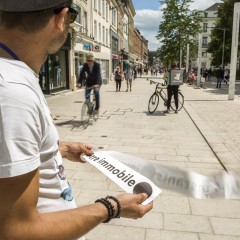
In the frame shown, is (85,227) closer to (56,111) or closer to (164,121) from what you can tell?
(164,121)

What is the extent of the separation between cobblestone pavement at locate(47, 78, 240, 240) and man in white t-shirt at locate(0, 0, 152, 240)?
1706 millimetres

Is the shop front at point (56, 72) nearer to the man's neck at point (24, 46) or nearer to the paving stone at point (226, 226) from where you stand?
the paving stone at point (226, 226)

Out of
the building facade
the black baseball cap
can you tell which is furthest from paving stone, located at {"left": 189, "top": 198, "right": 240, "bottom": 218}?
the building facade

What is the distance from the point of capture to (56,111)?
1216cm

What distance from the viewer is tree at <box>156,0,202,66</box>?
147 feet

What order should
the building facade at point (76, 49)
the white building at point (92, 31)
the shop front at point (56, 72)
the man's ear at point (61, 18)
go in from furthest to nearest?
the white building at point (92, 31) < the building facade at point (76, 49) < the shop front at point (56, 72) < the man's ear at point (61, 18)

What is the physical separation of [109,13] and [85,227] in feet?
136

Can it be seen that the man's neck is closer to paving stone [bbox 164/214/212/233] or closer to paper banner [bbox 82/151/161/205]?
paper banner [bbox 82/151/161/205]

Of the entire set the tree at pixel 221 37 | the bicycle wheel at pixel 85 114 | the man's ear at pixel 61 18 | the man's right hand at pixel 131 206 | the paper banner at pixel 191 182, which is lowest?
the bicycle wheel at pixel 85 114

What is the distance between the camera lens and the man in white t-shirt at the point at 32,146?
0.87 meters

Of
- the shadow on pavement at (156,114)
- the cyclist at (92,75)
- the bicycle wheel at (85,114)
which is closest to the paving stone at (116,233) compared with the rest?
the bicycle wheel at (85,114)

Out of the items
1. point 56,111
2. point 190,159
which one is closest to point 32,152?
point 190,159

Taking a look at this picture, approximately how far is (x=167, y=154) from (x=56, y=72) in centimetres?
1495

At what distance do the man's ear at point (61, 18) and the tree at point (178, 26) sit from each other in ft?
148
